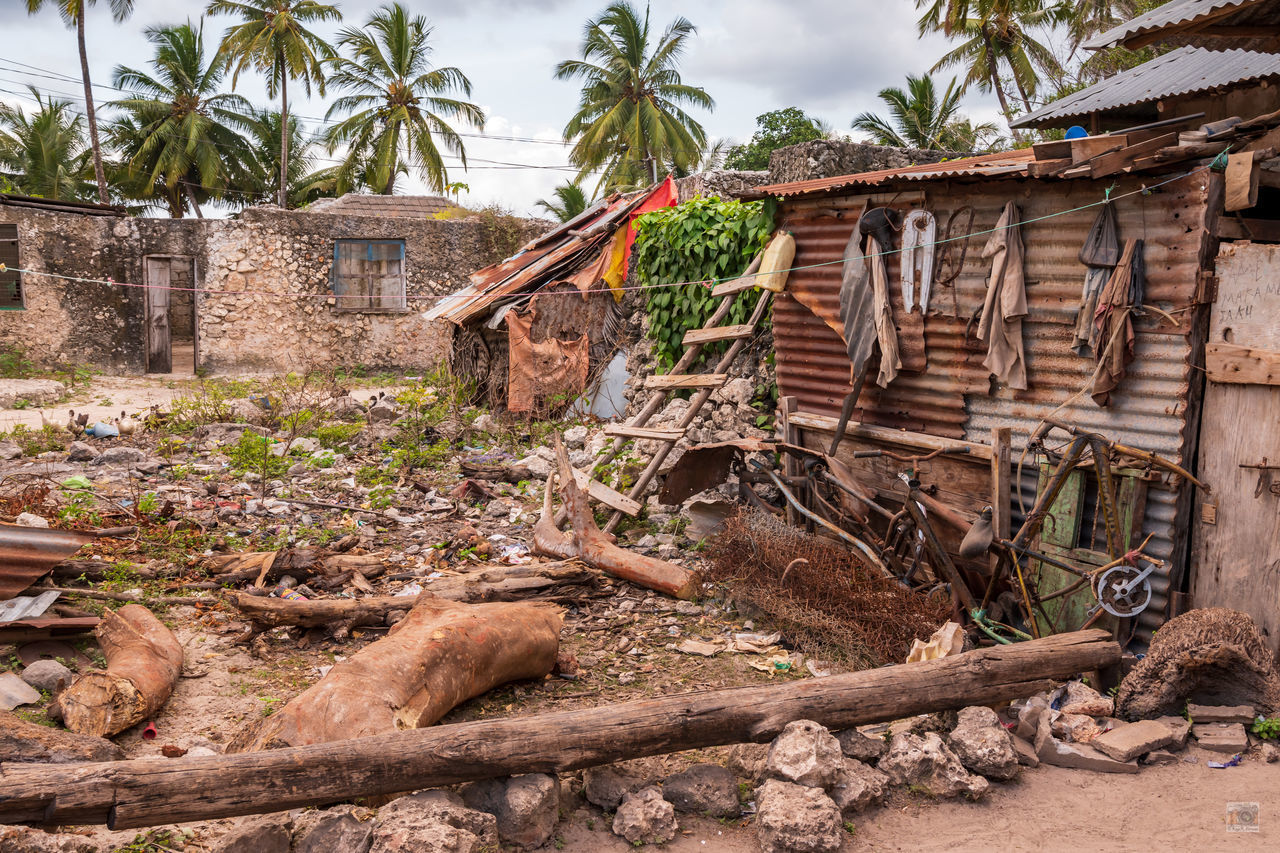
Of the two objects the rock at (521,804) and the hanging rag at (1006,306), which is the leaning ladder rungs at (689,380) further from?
the rock at (521,804)

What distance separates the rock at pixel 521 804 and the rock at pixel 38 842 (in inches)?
51.9

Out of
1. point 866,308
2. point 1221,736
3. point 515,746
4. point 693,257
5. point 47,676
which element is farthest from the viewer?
point 693,257

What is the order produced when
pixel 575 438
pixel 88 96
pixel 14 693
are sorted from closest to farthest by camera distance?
pixel 14 693, pixel 575 438, pixel 88 96

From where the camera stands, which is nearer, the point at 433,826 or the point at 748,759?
the point at 433,826

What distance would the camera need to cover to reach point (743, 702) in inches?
149

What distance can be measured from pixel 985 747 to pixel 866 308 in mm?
3277

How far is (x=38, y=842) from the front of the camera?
299cm

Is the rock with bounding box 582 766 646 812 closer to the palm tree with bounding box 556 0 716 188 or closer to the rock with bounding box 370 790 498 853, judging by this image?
the rock with bounding box 370 790 498 853

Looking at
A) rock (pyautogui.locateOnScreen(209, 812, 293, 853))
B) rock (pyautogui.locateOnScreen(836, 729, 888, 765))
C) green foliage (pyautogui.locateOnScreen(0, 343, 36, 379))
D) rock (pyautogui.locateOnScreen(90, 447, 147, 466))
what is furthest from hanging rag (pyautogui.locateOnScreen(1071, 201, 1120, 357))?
green foliage (pyautogui.locateOnScreen(0, 343, 36, 379))

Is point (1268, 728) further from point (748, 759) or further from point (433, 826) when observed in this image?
point (433, 826)

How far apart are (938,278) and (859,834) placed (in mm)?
3646

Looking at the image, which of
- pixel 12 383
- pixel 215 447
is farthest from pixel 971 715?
pixel 12 383

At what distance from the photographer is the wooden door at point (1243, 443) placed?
4.29 metres

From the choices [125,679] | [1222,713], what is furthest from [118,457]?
[1222,713]
